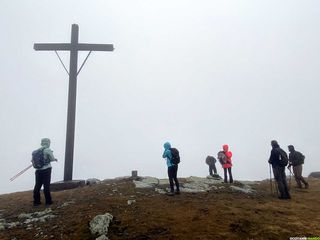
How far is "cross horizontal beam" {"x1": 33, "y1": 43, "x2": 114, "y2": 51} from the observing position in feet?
54.3

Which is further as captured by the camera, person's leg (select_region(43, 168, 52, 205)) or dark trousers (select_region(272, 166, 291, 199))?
dark trousers (select_region(272, 166, 291, 199))

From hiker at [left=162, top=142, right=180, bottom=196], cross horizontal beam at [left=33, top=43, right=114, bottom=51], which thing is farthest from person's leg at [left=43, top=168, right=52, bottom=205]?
cross horizontal beam at [left=33, top=43, right=114, bottom=51]

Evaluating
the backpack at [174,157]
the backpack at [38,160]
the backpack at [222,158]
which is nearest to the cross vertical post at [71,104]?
the backpack at [38,160]

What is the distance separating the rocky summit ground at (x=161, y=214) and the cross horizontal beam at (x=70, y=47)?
7970mm

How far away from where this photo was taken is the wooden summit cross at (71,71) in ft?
50.5

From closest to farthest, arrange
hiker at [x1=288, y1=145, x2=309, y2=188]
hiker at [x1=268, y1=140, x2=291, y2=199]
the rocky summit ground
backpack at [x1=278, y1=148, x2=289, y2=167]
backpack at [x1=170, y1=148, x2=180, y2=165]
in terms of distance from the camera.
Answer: the rocky summit ground → backpack at [x1=170, y1=148, x2=180, y2=165] → hiker at [x1=268, y1=140, x2=291, y2=199] → backpack at [x1=278, y1=148, x2=289, y2=167] → hiker at [x1=288, y1=145, x2=309, y2=188]

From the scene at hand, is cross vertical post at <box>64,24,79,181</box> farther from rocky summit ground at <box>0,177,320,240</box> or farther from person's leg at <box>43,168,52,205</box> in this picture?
person's leg at <box>43,168,52,205</box>

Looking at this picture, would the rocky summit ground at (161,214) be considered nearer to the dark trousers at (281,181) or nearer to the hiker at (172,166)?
the dark trousers at (281,181)

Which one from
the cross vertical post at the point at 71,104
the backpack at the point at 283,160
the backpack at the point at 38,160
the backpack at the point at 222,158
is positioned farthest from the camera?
the backpack at the point at 222,158

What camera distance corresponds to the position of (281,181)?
1352 cm

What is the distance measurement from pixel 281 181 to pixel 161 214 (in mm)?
6930

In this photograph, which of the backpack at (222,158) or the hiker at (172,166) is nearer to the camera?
the hiker at (172,166)

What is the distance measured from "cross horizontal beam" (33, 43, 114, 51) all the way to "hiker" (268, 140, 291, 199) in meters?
10.6

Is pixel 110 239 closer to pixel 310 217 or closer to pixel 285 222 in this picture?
pixel 285 222
